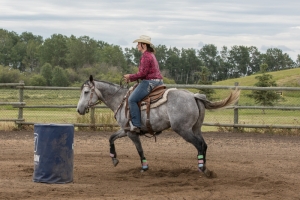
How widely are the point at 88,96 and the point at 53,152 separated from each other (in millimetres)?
2163

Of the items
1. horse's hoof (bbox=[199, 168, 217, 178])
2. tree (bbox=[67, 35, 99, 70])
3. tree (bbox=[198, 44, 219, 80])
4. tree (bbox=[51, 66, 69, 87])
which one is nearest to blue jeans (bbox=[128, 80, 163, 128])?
Result: horse's hoof (bbox=[199, 168, 217, 178])

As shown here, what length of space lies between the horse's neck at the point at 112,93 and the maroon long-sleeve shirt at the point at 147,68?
2.14ft

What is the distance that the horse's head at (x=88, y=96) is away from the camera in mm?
10383

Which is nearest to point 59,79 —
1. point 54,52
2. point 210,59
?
point 54,52

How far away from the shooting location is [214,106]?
32.2 feet

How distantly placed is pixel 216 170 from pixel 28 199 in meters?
4.30

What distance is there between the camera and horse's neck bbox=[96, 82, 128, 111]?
10.5m

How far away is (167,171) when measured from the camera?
33.0 ft

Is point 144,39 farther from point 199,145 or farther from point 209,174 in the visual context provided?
point 209,174

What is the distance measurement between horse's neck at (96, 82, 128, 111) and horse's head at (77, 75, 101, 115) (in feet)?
0.34

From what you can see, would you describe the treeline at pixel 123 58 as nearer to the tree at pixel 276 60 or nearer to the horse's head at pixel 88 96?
the tree at pixel 276 60

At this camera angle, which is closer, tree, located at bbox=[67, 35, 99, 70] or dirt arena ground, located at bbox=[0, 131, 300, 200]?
dirt arena ground, located at bbox=[0, 131, 300, 200]

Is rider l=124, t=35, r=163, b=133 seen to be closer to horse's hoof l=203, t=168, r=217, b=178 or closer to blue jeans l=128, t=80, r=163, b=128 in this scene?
blue jeans l=128, t=80, r=163, b=128

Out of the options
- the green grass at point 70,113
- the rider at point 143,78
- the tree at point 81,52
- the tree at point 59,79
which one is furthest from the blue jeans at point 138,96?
the tree at point 81,52
